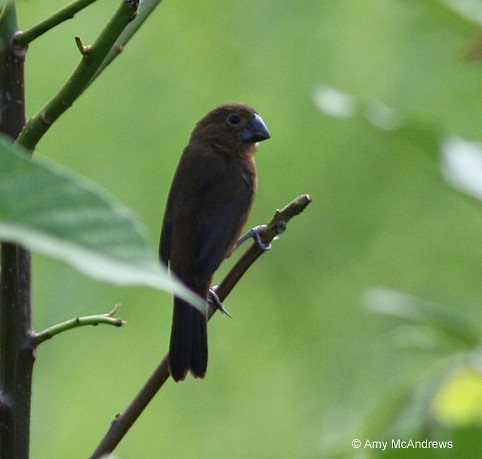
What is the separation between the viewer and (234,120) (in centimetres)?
317

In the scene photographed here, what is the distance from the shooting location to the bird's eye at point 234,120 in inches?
124

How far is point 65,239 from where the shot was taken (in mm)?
464

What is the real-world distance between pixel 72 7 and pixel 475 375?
0.95m

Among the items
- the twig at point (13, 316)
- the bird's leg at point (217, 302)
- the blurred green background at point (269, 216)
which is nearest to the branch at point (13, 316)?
the twig at point (13, 316)

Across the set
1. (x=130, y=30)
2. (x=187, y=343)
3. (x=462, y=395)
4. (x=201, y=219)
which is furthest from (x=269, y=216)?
(x=130, y=30)

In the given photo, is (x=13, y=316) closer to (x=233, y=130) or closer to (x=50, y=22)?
(x=50, y=22)

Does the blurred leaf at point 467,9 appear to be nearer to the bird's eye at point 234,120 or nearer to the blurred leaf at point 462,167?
the blurred leaf at point 462,167

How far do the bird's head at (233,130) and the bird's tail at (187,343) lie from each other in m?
0.71

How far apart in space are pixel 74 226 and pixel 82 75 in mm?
514

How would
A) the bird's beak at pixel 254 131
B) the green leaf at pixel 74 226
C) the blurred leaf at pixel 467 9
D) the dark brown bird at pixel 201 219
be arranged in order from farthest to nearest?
1. the bird's beak at pixel 254 131
2. the dark brown bird at pixel 201 219
3. the blurred leaf at pixel 467 9
4. the green leaf at pixel 74 226

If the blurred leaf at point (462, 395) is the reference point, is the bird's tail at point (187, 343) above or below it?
below

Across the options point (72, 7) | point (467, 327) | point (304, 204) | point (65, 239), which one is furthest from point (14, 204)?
point (467, 327)

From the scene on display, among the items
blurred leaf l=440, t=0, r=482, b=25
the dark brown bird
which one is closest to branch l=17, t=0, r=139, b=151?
blurred leaf l=440, t=0, r=482, b=25

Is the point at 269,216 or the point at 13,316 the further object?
the point at 269,216
